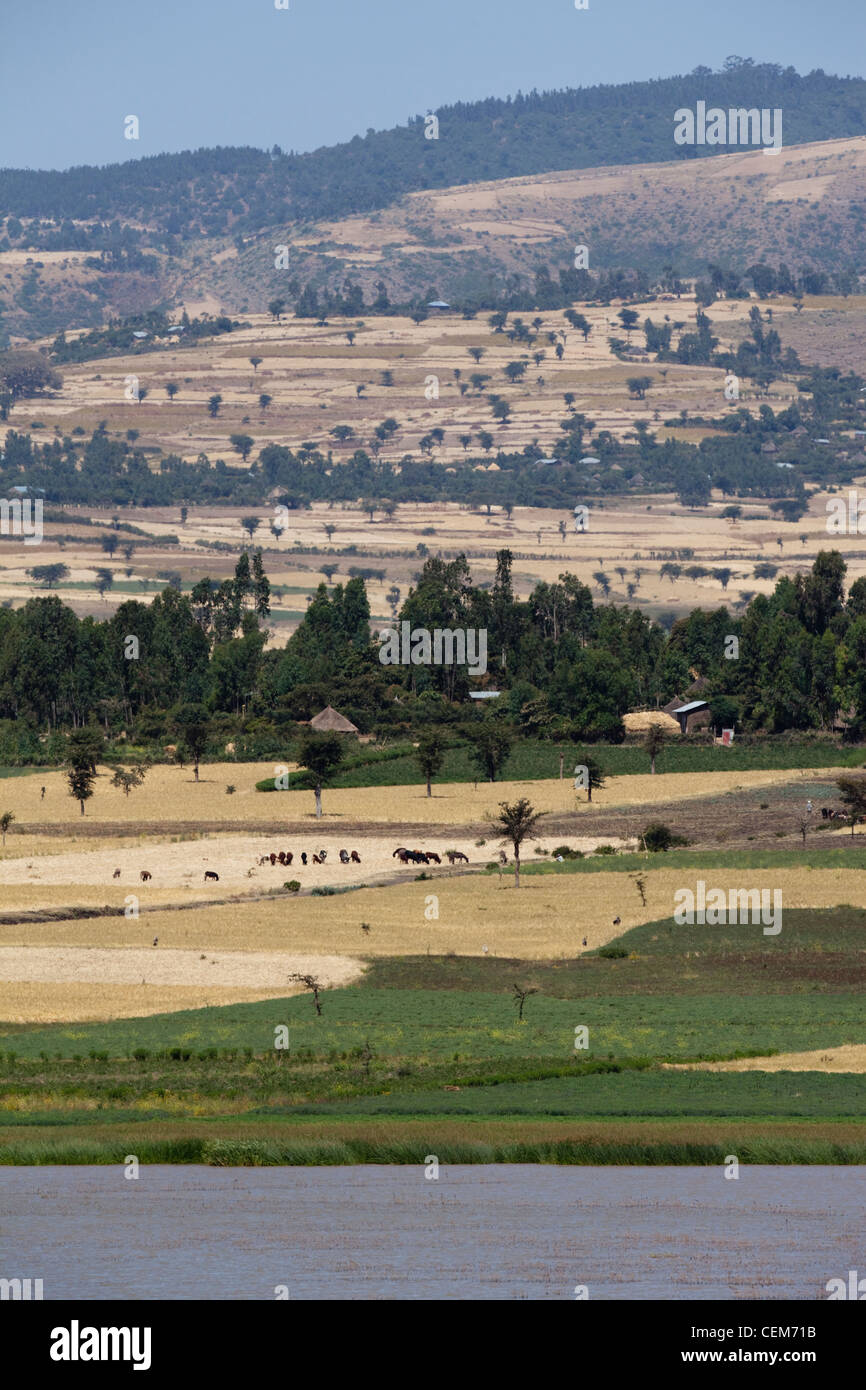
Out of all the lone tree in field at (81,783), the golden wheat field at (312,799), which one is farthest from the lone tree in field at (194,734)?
the lone tree in field at (81,783)

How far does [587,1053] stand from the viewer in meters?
51.9

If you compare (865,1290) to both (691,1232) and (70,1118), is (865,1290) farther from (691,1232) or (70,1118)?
(70,1118)

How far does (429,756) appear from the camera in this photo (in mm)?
130625

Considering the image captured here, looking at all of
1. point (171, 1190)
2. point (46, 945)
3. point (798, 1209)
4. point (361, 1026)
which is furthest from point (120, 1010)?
point (798, 1209)

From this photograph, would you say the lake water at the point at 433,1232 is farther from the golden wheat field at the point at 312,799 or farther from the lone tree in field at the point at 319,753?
the lone tree in field at the point at 319,753

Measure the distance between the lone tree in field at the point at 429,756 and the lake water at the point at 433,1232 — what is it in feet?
304

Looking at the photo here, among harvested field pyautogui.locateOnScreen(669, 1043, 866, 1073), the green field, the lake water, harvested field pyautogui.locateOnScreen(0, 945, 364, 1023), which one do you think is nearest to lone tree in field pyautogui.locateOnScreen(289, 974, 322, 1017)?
harvested field pyautogui.locateOnScreen(0, 945, 364, 1023)

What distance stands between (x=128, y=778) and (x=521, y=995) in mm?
77530

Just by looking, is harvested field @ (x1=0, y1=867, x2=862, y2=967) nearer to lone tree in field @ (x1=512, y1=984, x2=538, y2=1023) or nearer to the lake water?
lone tree in field @ (x1=512, y1=984, x2=538, y2=1023)

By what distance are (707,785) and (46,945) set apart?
65516 mm

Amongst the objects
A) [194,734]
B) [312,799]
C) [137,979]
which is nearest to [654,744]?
[312,799]

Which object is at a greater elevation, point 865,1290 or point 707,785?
point 865,1290

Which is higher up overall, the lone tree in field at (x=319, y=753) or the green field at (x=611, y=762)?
the lone tree in field at (x=319, y=753)

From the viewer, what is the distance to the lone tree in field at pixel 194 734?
138m
